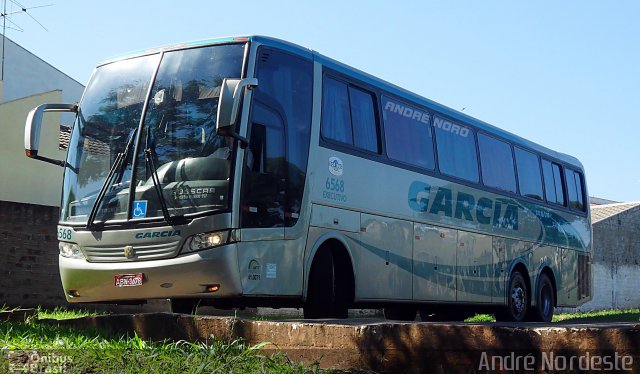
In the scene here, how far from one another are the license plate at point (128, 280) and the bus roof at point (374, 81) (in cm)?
287

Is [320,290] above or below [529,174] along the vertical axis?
below

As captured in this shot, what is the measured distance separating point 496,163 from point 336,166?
20.1ft

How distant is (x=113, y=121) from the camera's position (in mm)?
10859

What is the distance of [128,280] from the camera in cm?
1009

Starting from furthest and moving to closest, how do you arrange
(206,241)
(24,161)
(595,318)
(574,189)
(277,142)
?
(24,161)
(595,318)
(574,189)
(277,142)
(206,241)

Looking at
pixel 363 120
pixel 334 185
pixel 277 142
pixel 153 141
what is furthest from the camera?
pixel 363 120

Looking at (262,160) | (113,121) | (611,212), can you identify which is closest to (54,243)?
(113,121)

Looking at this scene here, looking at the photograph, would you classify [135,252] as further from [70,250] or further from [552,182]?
[552,182]

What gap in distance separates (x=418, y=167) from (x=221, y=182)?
4.77 metres

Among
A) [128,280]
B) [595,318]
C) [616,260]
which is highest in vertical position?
[616,260]

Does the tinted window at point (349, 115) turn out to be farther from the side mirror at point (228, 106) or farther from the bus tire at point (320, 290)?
the side mirror at point (228, 106)

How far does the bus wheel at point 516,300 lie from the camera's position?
1720cm

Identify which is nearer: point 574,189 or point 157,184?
point 157,184

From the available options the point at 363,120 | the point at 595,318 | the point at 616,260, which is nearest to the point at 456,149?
the point at 363,120
